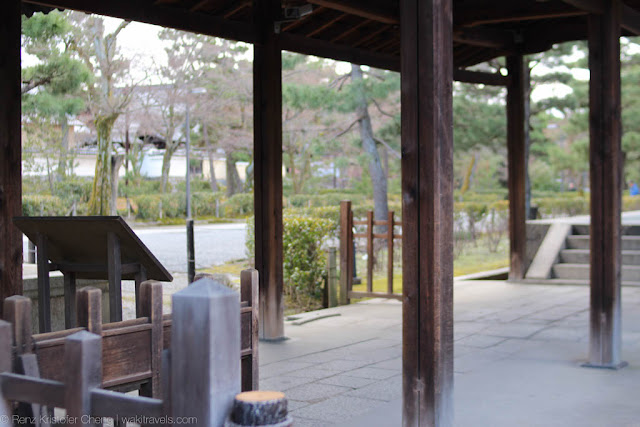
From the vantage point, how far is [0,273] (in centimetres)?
487

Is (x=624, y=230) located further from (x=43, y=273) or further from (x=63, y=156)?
(x=63, y=156)

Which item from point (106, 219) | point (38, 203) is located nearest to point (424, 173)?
point (106, 219)

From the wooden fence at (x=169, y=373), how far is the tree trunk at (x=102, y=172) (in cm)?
1750

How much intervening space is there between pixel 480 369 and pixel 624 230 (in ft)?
24.9

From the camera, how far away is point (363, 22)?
25.4 ft

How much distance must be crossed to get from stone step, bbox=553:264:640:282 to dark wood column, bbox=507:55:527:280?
63 centimetres

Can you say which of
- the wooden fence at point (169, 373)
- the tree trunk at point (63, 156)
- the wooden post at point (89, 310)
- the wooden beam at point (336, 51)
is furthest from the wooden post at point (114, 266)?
the tree trunk at point (63, 156)

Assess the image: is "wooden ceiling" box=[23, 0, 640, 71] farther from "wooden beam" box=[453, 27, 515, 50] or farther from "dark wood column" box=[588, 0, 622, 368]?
"dark wood column" box=[588, 0, 622, 368]

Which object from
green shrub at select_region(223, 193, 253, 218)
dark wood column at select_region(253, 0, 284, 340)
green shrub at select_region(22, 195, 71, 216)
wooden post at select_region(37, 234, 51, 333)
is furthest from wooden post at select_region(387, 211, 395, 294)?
green shrub at select_region(223, 193, 253, 218)

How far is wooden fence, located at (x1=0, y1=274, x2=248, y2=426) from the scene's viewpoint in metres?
1.73

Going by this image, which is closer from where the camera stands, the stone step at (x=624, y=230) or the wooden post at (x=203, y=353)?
the wooden post at (x=203, y=353)

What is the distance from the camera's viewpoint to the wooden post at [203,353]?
173 cm

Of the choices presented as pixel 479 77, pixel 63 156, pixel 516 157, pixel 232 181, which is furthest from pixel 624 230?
pixel 232 181

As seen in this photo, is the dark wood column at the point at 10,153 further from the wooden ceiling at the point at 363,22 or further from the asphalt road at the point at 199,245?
the asphalt road at the point at 199,245
